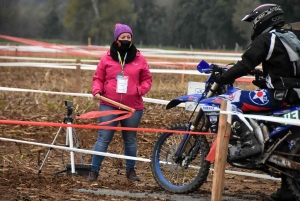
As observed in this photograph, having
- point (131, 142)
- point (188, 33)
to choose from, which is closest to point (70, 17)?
point (188, 33)

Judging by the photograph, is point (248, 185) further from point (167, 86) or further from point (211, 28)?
point (211, 28)

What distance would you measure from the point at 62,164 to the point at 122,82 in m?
1.86

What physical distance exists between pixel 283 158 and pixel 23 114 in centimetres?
730

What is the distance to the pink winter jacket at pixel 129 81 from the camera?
873 cm

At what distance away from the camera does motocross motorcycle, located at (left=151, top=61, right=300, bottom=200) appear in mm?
7309

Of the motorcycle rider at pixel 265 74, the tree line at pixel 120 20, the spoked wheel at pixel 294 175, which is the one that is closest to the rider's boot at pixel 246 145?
Answer: the motorcycle rider at pixel 265 74

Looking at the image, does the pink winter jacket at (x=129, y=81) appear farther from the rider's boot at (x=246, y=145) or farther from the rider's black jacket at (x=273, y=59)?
the rider's black jacket at (x=273, y=59)

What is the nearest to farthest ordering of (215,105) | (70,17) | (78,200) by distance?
(78,200) → (215,105) → (70,17)

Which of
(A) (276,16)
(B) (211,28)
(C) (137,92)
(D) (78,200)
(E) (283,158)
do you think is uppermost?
(B) (211,28)

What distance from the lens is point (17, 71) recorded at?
2605 cm

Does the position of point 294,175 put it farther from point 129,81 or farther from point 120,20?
point 120,20

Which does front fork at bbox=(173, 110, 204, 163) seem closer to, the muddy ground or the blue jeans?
the muddy ground

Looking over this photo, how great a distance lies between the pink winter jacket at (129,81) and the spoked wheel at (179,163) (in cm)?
65

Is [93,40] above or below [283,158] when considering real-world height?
above
